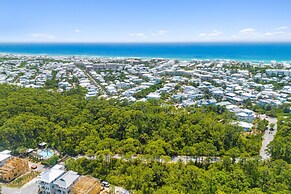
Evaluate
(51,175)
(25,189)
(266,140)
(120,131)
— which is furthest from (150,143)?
(266,140)

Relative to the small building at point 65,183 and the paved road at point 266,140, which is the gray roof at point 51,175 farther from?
the paved road at point 266,140

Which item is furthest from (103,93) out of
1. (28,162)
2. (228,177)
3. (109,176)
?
(228,177)

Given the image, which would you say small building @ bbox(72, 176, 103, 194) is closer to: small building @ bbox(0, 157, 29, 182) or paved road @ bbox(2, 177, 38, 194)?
paved road @ bbox(2, 177, 38, 194)

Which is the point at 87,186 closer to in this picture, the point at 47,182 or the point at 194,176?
the point at 47,182

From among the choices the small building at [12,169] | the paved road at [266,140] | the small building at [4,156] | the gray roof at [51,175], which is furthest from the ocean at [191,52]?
the gray roof at [51,175]

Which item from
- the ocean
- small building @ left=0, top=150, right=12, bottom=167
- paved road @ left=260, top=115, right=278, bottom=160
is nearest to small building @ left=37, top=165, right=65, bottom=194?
small building @ left=0, top=150, right=12, bottom=167
